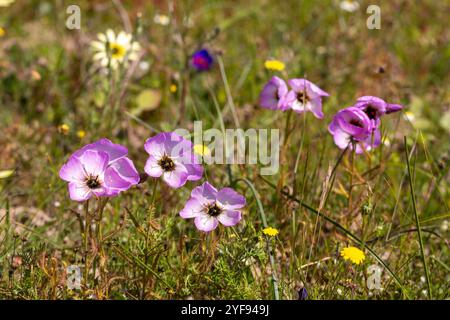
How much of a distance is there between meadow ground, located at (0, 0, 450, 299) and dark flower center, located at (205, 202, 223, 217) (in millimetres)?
36

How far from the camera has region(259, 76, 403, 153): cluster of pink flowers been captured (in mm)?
1741

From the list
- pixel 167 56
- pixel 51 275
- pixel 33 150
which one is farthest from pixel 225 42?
pixel 51 275

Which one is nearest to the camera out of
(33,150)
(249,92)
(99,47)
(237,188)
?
(237,188)

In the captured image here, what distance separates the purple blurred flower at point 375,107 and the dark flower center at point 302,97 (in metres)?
0.26

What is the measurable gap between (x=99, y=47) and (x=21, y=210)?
3.05 feet

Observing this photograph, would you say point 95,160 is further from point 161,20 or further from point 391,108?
point 161,20

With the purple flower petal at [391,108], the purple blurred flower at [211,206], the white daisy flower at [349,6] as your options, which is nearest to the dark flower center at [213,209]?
the purple blurred flower at [211,206]

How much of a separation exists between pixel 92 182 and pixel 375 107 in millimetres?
714

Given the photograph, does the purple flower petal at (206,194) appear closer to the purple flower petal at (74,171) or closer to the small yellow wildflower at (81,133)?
the purple flower petal at (74,171)

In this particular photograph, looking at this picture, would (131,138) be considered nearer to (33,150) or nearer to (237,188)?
(33,150)

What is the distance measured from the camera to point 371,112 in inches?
69.9
